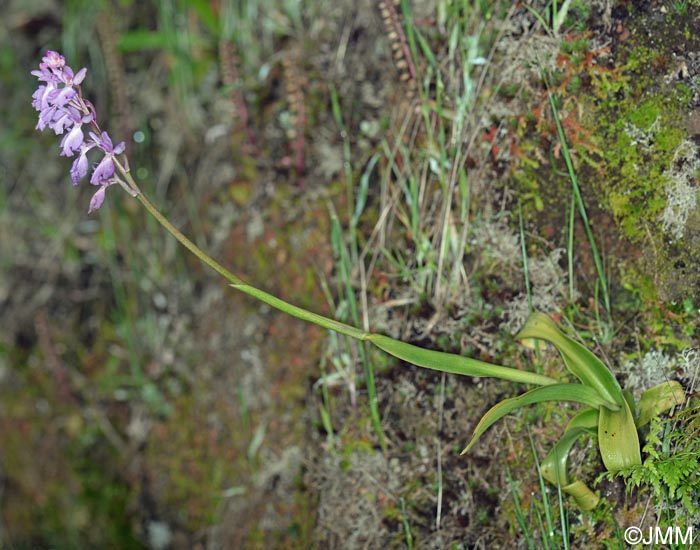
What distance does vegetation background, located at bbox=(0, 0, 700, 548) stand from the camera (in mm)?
1669

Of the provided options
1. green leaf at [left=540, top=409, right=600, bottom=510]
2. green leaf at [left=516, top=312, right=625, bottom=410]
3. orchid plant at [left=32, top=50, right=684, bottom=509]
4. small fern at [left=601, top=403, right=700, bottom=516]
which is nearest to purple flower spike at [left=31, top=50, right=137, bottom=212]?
orchid plant at [left=32, top=50, right=684, bottom=509]

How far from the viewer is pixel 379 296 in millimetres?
2109

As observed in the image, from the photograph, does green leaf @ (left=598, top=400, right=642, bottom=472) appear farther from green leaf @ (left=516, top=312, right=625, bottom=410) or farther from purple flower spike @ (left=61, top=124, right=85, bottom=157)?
purple flower spike @ (left=61, top=124, right=85, bottom=157)

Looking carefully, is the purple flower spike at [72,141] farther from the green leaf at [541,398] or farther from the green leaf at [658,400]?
the green leaf at [658,400]

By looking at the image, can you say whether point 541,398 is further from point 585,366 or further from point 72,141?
point 72,141

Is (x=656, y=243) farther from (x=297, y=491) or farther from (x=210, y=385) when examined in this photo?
(x=210, y=385)

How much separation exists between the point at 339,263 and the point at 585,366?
0.94 m

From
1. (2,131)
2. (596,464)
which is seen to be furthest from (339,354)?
(2,131)

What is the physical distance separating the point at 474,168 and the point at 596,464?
886mm

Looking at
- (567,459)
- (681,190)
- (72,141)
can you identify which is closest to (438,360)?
(567,459)

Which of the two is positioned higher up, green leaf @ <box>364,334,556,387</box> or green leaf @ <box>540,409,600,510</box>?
green leaf @ <box>364,334,556,387</box>

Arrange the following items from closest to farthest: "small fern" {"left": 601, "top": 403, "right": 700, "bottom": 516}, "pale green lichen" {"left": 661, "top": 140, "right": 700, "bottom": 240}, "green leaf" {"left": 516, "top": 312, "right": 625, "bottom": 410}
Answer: "small fern" {"left": 601, "top": 403, "right": 700, "bottom": 516} < "green leaf" {"left": 516, "top": 312, "right": 625, "bottom": 410} < "pale green lichen" {"left": 661, "top": 140, "right": 700, "bottom": 240}

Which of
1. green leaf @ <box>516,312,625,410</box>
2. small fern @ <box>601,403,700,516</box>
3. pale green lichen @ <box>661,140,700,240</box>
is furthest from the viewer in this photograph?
pale green lichen @ <box>661,140,700,240</box>

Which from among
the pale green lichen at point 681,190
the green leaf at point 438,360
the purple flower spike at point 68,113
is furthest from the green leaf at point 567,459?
the purple flower spike at point 68,113
